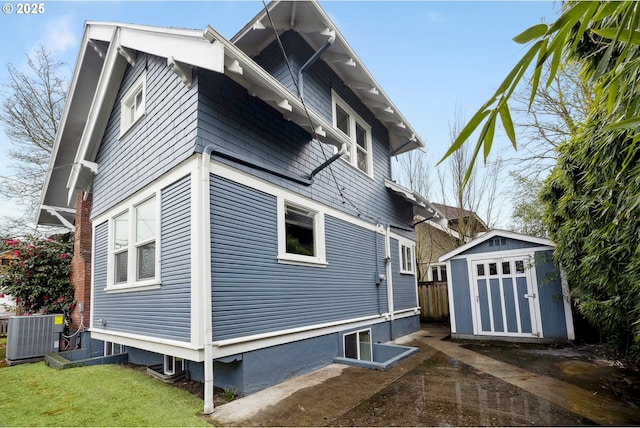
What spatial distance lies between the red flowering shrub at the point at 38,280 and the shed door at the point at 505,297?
33.5ft

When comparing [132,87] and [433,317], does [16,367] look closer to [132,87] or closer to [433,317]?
[132,87]

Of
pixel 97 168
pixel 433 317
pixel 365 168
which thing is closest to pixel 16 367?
pixel 97 168

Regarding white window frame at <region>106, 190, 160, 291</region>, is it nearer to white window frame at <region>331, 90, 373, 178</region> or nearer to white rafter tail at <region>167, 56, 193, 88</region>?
white rafter tail at <region>167, 56, 193, 88</region>

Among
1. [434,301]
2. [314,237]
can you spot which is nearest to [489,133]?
[314,237]

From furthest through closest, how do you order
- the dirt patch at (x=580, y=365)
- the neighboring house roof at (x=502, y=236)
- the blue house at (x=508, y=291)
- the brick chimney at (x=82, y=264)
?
the brick chimney at (x=82, y=264) → the neighboring house roof at (x=502, y=236) → the blue house at (x=508, y=291) → the dirt patch at (x=580, y=365)

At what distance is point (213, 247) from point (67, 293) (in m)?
7.06

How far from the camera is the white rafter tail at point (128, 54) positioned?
21.9 feet

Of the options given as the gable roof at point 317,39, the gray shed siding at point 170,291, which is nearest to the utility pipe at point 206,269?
the gray shed siding at point 170,291

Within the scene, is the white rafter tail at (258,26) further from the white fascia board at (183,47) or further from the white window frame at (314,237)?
the white window frame at (314,237)

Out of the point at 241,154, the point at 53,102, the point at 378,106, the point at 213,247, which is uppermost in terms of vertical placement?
the point at 53,102

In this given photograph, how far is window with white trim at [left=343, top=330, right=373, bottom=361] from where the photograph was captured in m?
7.63

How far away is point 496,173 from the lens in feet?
51.2

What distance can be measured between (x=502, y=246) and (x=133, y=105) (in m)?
8.90

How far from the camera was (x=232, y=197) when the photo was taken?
522cm
